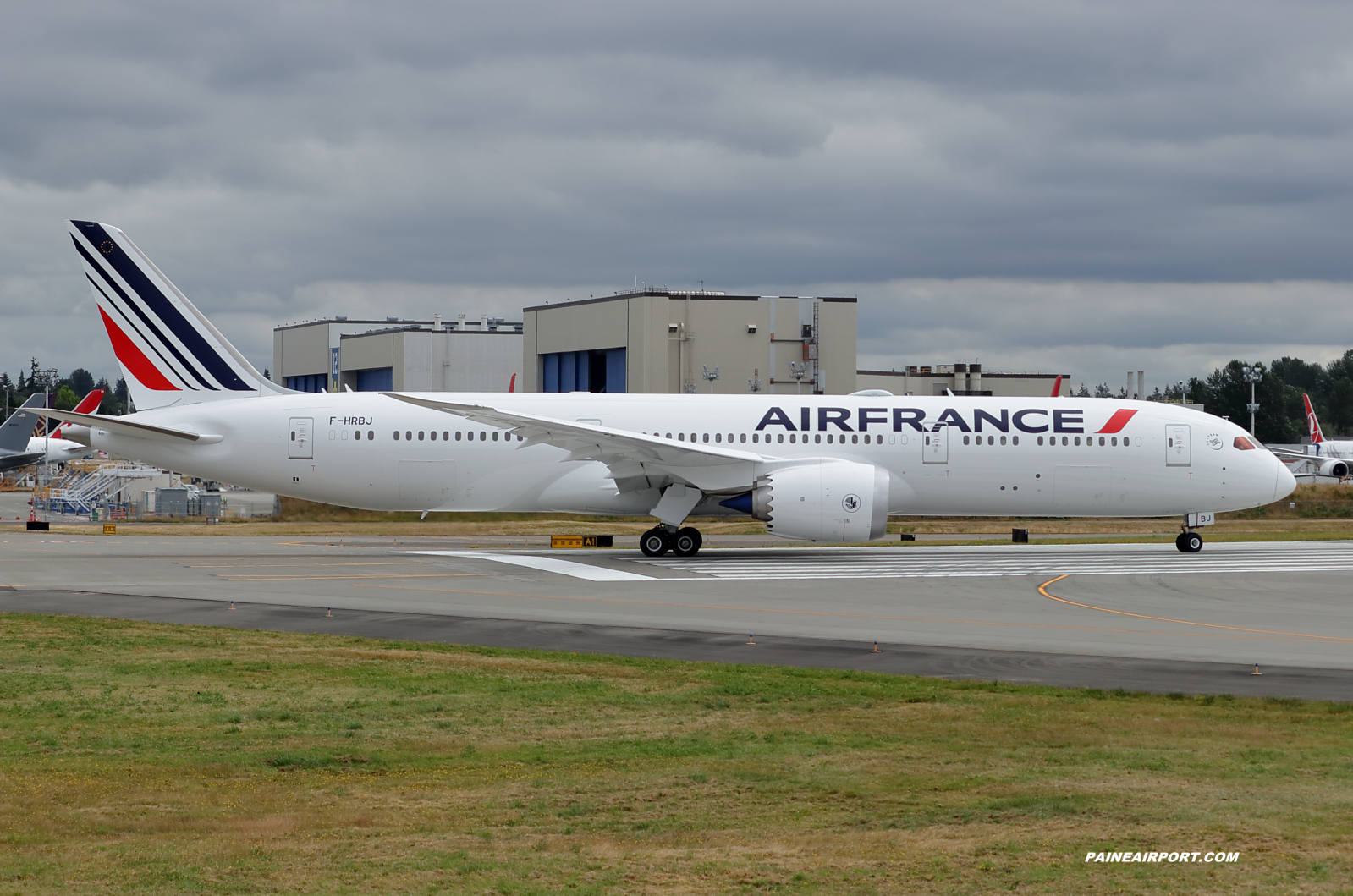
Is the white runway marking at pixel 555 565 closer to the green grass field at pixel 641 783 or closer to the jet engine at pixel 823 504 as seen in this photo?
the jet engine at pixel 823 504

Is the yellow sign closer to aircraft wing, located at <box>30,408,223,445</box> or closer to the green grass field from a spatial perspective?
aircraft wing, located at <box>30,408,223,445</box>

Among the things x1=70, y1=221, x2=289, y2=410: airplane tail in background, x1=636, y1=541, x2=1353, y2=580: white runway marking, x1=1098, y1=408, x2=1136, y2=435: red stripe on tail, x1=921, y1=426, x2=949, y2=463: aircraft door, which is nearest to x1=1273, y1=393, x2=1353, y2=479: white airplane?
x1=636, y1=541, x2=1353, y2=580: white runway marking

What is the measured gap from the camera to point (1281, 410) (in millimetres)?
142750

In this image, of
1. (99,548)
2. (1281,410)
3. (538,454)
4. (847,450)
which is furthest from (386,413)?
(1281,410)

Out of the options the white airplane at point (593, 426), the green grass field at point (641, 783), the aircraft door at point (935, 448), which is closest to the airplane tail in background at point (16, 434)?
the white airplane at point (593, 426)

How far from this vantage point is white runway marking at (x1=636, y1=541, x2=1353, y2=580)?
2750 centimetres

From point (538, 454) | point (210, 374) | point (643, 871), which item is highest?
point (210, 374)

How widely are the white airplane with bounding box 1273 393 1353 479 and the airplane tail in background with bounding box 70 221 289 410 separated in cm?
6345

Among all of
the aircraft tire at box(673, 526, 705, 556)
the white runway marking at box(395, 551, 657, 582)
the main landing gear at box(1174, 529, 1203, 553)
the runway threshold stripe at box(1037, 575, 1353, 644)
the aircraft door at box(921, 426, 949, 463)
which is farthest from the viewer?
the main landing gear at box(1174, 529, 1203, 553)

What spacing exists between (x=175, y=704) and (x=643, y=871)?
6889mm

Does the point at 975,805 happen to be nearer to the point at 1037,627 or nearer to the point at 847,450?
the point at 1037,627

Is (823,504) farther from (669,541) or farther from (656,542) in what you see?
(656,542)

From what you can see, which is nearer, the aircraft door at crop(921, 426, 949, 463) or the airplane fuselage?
the airplane fuselage

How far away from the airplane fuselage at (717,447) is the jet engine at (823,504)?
2664 millimetres
